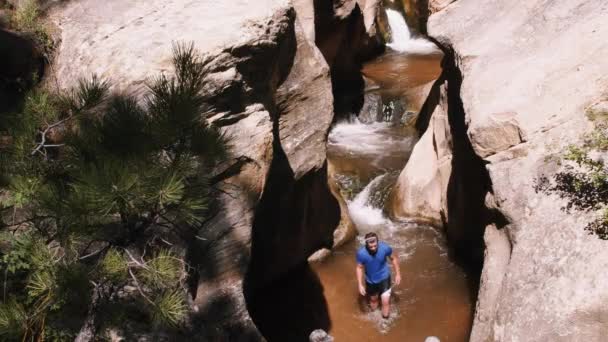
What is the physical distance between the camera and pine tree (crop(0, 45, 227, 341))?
2.88 metres

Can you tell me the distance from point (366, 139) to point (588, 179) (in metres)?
7.72

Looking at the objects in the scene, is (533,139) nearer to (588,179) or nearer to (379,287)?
(588,179)

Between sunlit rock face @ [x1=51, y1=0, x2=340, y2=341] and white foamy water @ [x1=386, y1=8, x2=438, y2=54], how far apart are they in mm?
10428

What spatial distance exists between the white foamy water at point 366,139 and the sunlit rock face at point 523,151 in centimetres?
281

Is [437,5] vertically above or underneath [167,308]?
above

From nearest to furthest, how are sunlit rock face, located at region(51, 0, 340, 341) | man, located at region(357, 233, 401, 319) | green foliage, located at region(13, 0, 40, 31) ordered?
sunlit rock face, located at region(51, 0, 340, 341)
green foliage, located at region(13, 0, 40, 31)
man, located at region(357, 233, 401, 319)

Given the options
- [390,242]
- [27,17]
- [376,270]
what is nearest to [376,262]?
[376,270]

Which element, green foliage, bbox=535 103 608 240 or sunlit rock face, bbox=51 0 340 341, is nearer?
green foliage, bbox=535 103 608 240

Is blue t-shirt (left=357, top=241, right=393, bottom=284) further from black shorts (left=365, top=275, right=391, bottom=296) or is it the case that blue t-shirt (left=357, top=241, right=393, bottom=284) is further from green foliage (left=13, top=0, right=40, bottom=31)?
green foliage (left=13, top=0, right=40, bottom=31)

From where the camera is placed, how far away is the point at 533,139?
5.62 metres

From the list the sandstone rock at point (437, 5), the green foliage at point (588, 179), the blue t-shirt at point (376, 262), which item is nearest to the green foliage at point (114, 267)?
the green foliage at point (588, 179)

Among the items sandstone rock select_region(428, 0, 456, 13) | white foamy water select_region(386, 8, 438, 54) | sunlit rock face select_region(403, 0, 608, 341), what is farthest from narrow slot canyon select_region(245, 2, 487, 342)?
white foamy water select_region(386, 8, 438, 54)

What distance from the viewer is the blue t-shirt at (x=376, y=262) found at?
22.1ft

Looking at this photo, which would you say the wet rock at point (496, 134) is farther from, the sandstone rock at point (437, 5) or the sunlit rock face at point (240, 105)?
the sandstone rock at point (437, 5)
